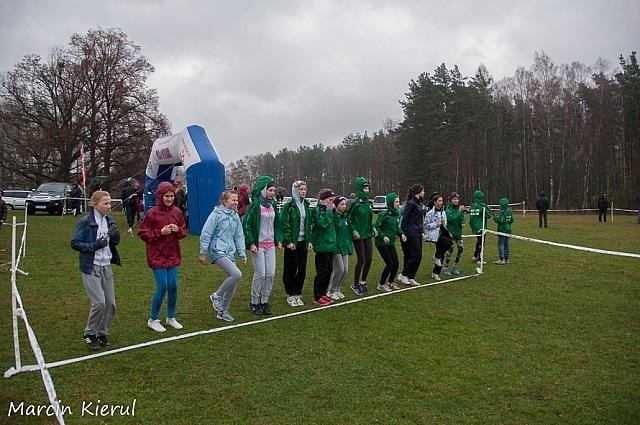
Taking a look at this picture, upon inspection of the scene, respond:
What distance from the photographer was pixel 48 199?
28000 millimetres

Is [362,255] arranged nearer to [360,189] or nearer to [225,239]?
[360,189]

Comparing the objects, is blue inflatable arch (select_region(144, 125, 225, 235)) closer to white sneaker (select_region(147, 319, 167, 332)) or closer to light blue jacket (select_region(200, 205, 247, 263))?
light blue jacket (select_region(200, 205, 247, 263))

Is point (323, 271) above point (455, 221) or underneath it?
underneath

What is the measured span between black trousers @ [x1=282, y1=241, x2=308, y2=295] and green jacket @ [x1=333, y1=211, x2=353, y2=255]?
589 millimetres

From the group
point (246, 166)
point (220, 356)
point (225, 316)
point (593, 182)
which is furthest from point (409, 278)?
point (246, 166)

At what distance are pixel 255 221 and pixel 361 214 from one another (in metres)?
2.27

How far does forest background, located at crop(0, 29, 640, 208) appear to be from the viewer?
3744 centimetres

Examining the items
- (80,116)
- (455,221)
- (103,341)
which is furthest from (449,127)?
(103,341)

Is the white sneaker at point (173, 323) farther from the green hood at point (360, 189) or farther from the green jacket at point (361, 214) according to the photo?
the green hood at point (360, 189)

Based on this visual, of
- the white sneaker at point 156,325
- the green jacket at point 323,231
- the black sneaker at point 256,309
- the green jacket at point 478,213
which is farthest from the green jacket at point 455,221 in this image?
the white sneaker at point 156,325

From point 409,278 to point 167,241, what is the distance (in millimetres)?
5281

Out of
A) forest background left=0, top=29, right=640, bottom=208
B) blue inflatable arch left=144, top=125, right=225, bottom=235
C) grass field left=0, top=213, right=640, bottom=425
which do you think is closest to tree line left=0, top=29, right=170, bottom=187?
forest background left=0, top=29, right=640, bottom=208

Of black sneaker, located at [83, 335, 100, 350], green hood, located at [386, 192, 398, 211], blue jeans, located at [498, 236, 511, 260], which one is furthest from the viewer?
blue jeans, located at [498, 236, 511, 260]

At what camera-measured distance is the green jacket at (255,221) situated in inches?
283
